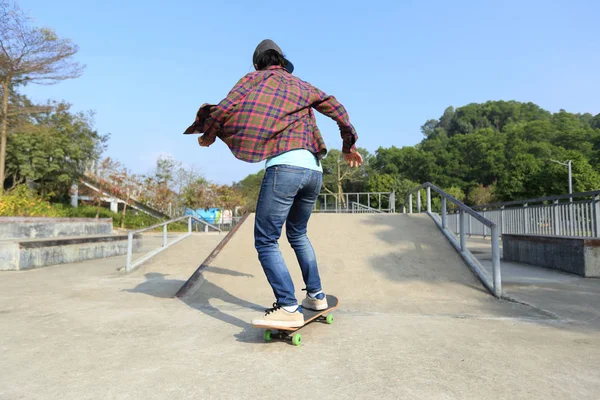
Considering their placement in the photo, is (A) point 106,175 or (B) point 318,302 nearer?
(B) point 318,302

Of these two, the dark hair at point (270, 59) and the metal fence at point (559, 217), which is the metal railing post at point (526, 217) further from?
the dark hair at point (270, 59)

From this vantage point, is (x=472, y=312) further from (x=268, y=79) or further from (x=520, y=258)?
(x=520, y=258)

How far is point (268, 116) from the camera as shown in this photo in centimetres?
258

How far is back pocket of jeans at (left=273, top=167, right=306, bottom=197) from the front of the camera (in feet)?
8.27

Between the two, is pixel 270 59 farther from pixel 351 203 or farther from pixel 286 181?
pixel 351 203

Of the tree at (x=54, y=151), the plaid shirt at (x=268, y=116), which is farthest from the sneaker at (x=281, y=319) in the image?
the tree at (x=54, y=151)

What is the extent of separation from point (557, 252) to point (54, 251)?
9.04 m

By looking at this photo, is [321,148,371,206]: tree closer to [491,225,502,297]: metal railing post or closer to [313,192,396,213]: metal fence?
[313,192,396,213]: metal fence

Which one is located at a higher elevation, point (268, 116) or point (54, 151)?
point (54, 151)

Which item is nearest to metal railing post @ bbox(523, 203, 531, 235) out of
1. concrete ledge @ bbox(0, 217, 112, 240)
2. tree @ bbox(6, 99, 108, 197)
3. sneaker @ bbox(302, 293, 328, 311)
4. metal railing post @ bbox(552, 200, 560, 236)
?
metal railing post @ bbox(552, 200, 560, 236)

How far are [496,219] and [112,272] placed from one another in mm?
11975

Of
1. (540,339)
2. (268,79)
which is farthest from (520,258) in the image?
(268,79)

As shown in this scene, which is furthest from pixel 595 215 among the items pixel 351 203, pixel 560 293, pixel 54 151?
pixel 54 151

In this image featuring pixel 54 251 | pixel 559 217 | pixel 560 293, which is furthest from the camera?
pixel 559 217
